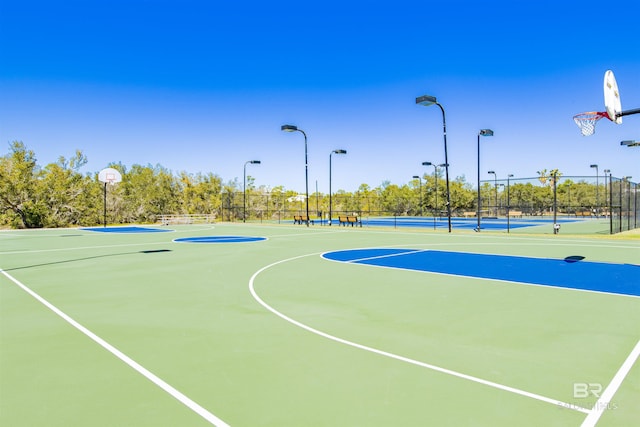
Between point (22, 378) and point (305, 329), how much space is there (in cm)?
328

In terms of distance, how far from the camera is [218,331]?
594 centimetres

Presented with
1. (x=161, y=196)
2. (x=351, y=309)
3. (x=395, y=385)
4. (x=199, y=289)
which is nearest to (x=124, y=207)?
(x=161, y=196)

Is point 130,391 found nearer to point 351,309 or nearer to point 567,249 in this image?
point 351,309

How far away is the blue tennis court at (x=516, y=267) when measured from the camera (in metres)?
9.23

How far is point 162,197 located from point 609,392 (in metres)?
47.0

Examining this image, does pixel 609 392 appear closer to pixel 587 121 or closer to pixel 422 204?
pixel 587 121

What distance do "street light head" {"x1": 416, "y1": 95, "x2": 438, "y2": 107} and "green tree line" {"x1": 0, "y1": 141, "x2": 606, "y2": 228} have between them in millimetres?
5645

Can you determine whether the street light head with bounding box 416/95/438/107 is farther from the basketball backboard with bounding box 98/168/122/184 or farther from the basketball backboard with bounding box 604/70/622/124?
the basketball backboard with bounding box 98/168/122/184

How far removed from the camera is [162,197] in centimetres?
4641

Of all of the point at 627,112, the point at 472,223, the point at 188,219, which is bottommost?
the point at 472,223

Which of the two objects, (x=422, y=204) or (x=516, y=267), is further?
(x=422, y=204)

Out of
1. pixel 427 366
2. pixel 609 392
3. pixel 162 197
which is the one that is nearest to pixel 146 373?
pixel 427 366

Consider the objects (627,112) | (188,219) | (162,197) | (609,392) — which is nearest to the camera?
(609,392)

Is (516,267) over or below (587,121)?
below
